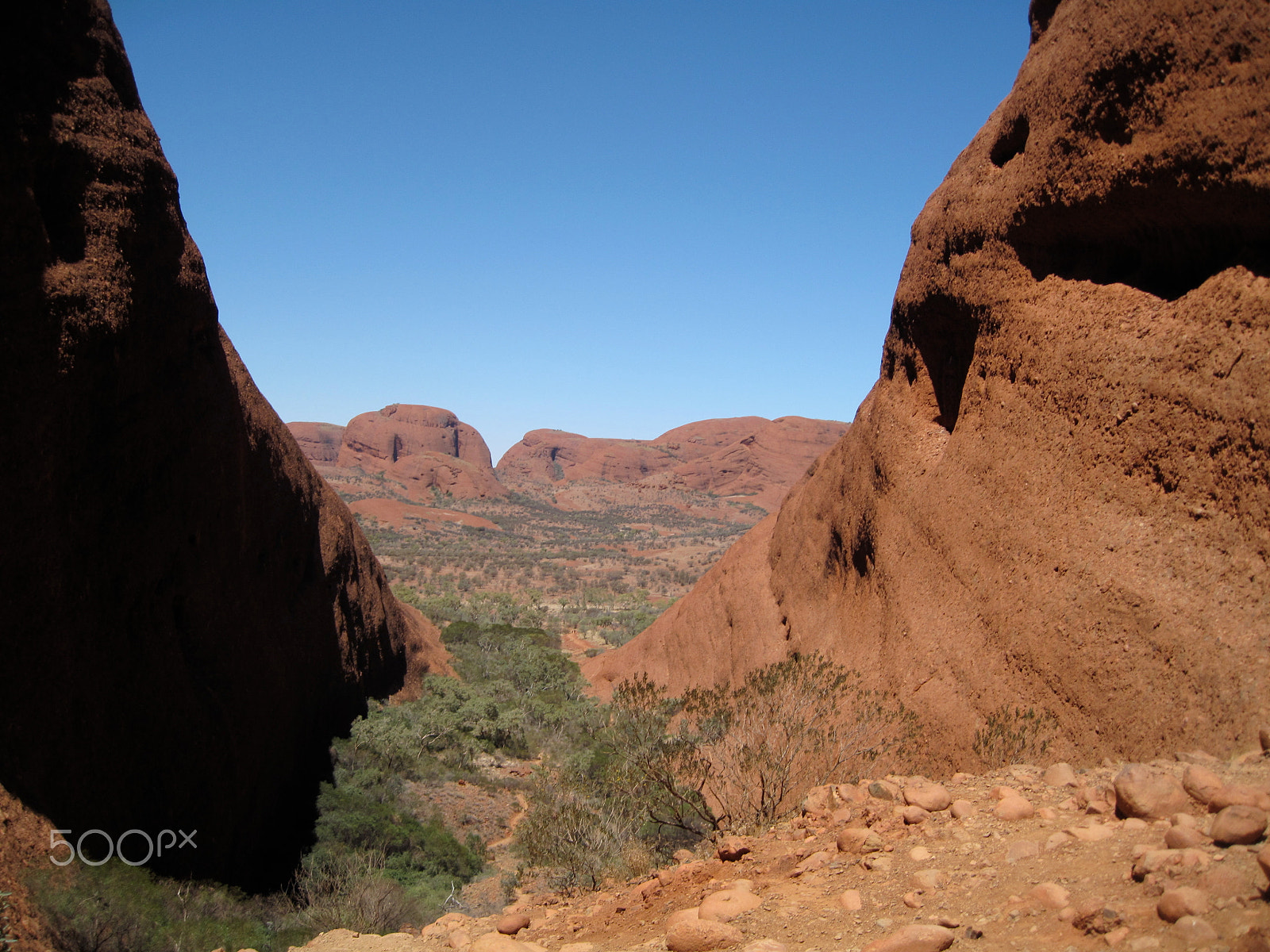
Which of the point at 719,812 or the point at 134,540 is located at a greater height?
the point at 134,540

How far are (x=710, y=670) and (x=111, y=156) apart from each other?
11518 mm

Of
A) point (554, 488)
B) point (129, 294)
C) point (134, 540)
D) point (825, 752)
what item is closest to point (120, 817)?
point (134, 540)

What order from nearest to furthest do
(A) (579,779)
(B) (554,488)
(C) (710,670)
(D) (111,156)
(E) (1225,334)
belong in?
(E) (1225,334) < (D) (111,156) < (A) (579,779) < (C) (710,670) < (B) (554,488)

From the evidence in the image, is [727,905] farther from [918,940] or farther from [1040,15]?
[1040,15]

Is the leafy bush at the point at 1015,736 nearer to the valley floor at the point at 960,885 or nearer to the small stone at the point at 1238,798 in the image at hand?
the valley floor at the point at 960,885

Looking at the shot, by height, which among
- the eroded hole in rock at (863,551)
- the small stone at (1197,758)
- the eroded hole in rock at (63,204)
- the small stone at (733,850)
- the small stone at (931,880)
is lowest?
the small stone at (733,850)

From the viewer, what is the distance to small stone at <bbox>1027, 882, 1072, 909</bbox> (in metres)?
3.02

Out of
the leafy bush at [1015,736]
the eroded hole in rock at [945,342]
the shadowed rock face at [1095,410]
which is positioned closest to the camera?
the shadowed rock face at [1095,410]

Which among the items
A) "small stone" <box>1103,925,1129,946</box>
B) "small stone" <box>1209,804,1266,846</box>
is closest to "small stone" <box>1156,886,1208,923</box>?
"small stone" <box>1103,925,1129,946</box>

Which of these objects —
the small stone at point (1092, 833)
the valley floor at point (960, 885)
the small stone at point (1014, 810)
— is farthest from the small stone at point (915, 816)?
the small stone at point (1092, 833)

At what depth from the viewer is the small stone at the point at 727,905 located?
402 centimetres

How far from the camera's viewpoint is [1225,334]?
4.88 m

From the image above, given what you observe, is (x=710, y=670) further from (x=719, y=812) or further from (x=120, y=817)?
(x=120, y=817)

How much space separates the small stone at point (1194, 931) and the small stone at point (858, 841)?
194 cm
